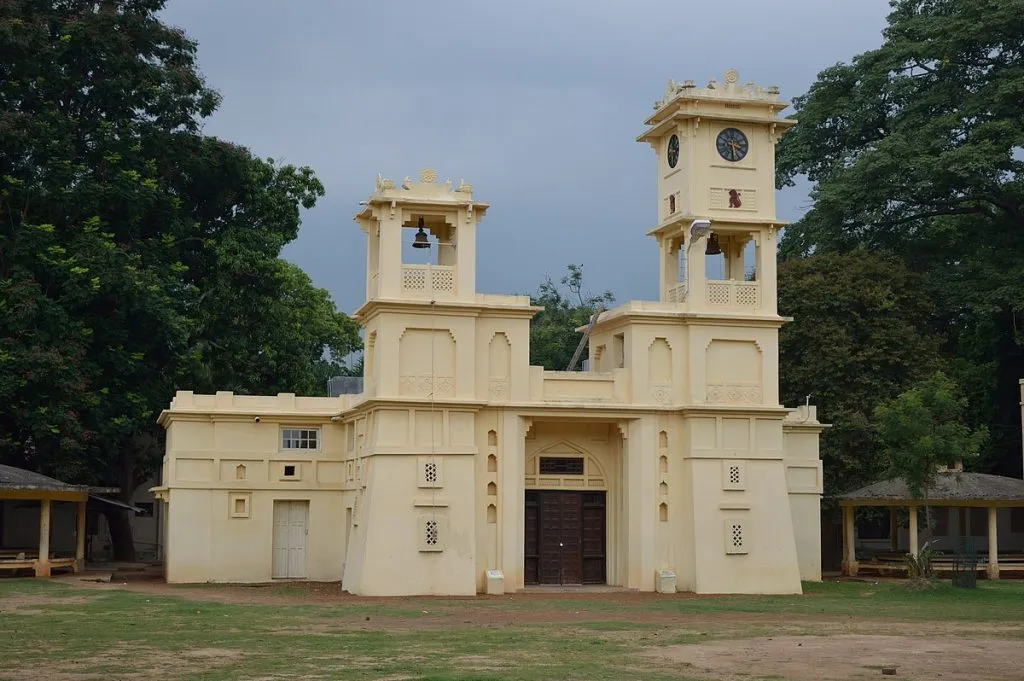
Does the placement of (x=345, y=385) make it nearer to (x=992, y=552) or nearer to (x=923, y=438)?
(x=923, y=438)

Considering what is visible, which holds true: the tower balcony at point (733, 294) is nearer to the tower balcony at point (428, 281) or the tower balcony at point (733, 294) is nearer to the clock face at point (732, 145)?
the clock face at point (732, 145)

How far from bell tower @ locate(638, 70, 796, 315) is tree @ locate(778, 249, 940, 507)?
7.68m

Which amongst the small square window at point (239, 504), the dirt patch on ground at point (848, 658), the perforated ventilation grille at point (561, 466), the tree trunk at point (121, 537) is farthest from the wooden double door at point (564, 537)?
the tree trunk at point (121, 537)

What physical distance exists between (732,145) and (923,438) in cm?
771

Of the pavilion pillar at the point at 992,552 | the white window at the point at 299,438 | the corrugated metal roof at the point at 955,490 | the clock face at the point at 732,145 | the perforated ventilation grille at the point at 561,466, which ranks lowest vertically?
the pavilion pillar at the point at 992,552

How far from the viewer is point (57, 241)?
3709 centimetres

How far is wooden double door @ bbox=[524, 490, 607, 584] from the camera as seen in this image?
103 feet

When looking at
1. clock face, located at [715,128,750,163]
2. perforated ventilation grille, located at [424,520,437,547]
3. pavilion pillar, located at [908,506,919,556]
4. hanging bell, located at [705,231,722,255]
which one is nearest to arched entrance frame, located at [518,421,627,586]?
perforated ventilation grille, located at [424,520,437,547]

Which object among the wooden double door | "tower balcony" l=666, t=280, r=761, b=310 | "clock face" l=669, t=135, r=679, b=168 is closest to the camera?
the wooden double door

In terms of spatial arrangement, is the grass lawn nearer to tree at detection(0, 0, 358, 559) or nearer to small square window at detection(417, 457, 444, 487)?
small square window at detection(417, 457, 444, 487)

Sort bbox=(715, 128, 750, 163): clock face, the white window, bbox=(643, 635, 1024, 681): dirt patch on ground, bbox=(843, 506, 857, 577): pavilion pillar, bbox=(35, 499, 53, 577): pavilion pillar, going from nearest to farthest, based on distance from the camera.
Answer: bbox=(643, 635, 1024, 681): dirt patch on ground → bbox=(715, 128, 750, 163): clock face → bbox=(35, 499, 53, 577): pavilion pillar → the white window → bbox=(843, 506, 857, 577): pavilion pillar

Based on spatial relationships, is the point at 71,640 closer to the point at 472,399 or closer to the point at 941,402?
the point at 472,399

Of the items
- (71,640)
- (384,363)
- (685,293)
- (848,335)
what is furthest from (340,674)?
(848,335)

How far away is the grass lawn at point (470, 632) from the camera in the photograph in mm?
16188
